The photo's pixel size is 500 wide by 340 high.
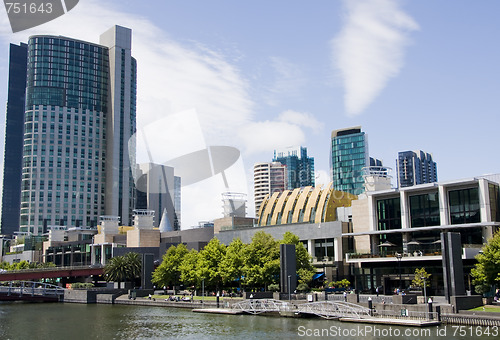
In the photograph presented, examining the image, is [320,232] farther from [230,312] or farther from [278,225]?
[230,312]

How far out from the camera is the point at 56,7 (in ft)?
126

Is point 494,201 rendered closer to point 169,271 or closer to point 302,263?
point 302,263

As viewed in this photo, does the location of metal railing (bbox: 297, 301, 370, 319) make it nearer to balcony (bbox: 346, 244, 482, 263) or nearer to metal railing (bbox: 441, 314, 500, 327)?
metal railing (bbox: 441, 314, 500, 327)

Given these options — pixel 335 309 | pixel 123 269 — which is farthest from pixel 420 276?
pixel 123 269

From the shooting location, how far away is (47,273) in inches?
5039

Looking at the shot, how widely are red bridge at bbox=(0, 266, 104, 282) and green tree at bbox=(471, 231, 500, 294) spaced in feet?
294

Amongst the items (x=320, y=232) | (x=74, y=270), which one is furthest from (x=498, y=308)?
(x=74, y=270)

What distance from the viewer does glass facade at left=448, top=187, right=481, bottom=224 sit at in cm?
8400

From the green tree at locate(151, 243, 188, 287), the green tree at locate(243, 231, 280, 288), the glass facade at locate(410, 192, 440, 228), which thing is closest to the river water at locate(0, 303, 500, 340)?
the green tree at locate(243, 231, 280, 288)

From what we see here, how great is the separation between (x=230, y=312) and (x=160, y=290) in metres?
46.6

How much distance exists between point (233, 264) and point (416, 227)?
31.2m

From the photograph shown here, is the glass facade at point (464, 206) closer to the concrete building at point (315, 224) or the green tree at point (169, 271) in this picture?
the concrete building at point (315, 224)

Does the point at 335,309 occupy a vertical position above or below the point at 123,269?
below

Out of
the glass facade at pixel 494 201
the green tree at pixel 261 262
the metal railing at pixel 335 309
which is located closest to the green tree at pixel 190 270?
the green tree at pixel 261 262
